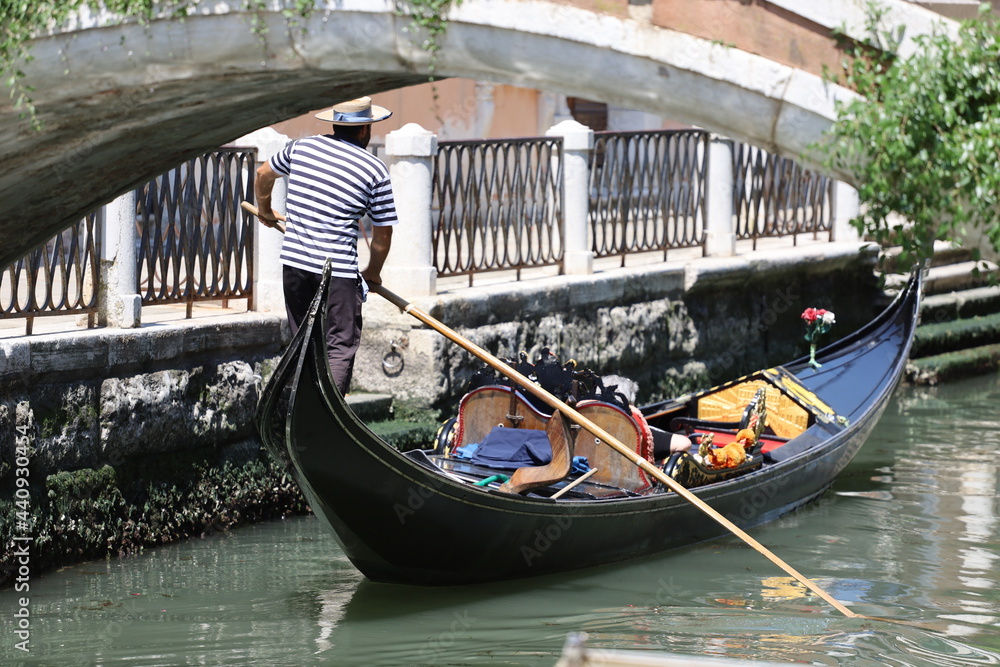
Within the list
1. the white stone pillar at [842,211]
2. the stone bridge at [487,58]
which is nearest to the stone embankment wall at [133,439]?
the stone bridge at [487,58]

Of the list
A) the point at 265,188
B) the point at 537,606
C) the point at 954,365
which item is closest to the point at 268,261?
the point at 265,188

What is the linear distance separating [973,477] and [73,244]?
4739 mm

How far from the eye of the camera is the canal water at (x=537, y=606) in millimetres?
4805

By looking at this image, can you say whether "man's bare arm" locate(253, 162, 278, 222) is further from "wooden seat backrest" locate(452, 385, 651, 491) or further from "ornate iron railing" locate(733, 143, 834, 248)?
"ornate iron railing" locate(733, 143, 834, 248)

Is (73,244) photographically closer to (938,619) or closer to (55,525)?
(55,525)

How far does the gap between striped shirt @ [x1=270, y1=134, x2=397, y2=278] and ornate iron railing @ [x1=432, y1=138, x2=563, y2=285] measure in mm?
2202

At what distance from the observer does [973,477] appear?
7574 mm

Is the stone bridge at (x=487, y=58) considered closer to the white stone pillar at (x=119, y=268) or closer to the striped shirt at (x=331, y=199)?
the striped shirt at (x=331, y=199)

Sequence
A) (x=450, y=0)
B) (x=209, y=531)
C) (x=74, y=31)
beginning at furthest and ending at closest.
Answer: (x=209, y=531) → (x=74, y=31) → (x=450, y=0)

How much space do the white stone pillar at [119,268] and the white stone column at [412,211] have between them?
159 cm

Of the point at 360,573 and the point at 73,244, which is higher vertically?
the point at 73,244

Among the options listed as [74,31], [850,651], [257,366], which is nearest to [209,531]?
[257,366]

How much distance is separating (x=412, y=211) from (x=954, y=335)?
5235mm

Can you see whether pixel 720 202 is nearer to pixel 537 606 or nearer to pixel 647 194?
pixel 647 194
